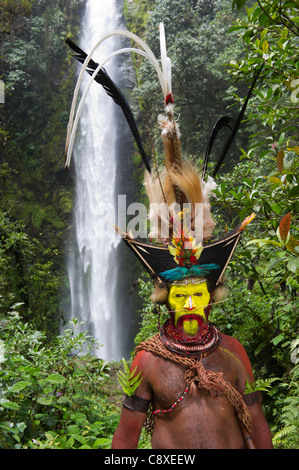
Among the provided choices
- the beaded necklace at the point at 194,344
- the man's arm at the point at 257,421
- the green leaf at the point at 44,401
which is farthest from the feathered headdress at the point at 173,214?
the green leaf at the point at 44,401

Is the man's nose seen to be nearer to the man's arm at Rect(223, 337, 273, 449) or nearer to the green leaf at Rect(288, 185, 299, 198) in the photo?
the man's arm at Rect(223, 337, 273, 449)

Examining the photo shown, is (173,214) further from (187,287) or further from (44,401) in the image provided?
(44,401)

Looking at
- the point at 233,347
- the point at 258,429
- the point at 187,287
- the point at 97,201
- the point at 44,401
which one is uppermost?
the point at 97,201

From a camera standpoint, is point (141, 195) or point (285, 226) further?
point (141, 195)

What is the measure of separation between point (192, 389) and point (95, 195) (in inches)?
482

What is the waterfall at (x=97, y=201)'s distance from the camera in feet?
43.3

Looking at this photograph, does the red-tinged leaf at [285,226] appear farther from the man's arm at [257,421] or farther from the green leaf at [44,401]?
the green leaf at [44,401]

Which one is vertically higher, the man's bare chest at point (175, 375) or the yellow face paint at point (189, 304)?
the yellow face paint at point (189, 304)

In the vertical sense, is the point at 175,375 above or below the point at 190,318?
below

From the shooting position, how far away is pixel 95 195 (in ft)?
44.8

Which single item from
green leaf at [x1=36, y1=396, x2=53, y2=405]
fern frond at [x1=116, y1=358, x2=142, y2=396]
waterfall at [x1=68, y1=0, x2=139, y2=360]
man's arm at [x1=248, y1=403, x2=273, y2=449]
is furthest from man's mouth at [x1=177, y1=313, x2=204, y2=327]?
waterfall at [x1=68, y1=0, x2=139, y2=360]

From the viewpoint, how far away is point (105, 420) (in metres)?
3.51

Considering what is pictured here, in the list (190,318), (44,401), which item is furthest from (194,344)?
(44,401)
